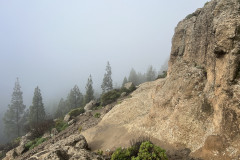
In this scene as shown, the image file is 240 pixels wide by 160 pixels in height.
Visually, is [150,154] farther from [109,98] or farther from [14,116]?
[14,116]

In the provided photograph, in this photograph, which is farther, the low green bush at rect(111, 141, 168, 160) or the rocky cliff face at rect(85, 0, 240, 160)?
the rocky cliff face at rect(85, 0, 240, 160)

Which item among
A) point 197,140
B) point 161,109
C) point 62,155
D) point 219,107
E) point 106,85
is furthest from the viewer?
point 106,85

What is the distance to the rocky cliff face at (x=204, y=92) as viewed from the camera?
7.20 meters

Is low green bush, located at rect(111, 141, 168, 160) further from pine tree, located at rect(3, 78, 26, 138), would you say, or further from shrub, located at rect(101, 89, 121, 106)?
pine tree, located at rect(3, 78, 26, 138)

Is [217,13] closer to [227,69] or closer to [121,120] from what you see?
[227,69]

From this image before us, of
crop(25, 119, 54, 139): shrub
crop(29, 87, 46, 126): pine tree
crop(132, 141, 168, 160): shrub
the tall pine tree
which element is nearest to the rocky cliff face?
crop(132, 141, 168, 160): shrub

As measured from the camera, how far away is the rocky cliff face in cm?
Answer: 720

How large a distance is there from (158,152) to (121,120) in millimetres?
10567

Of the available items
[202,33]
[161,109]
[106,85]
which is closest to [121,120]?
[161,109]

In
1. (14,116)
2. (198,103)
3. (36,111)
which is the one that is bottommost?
(14,116)

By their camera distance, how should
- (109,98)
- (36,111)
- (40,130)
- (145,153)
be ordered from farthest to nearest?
(36,111)
(109,98)
(40,130)
(145,153)

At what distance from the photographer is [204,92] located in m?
9.74

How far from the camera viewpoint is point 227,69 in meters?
7.66

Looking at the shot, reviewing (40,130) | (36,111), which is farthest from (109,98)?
(36,111)
